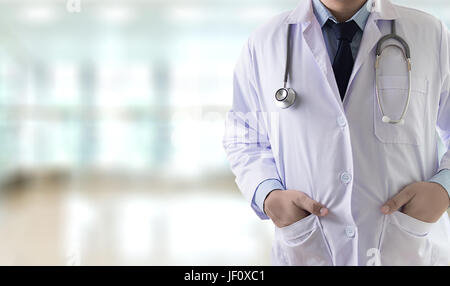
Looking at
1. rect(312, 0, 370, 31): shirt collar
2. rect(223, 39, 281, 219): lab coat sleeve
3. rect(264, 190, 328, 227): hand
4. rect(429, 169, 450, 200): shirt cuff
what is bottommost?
rect(264, 190, 328, 227): hand

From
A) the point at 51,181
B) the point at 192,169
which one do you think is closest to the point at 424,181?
the point at 192,169

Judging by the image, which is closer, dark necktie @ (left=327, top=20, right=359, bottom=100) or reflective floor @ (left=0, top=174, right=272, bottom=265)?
dark necktie @ (left=327, top=20, right=359, bottom=100)

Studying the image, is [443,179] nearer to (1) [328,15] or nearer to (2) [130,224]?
(1) [328,15]

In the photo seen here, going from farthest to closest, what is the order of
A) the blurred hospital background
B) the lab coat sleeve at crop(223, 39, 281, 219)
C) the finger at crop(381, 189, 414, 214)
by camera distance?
1. the blurred hospital background
2. the lab coat sleeve at crop(223, 39, 281, 219)
3. the finger at crop(381, 189, 414, 214)

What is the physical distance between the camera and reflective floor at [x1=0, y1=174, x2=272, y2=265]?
91cm

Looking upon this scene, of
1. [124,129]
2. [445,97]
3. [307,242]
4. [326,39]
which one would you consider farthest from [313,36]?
[124,129]

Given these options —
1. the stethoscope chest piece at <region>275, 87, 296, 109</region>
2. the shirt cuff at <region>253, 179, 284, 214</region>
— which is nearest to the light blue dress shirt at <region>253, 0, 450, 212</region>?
the shirt cuff at <region>253, 179, 284, 214</region>

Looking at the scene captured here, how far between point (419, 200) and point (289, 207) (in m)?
0.21

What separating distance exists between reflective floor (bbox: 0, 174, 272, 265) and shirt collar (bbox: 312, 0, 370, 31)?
47cm

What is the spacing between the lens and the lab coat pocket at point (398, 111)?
2.21 feet

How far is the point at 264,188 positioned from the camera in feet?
2.44

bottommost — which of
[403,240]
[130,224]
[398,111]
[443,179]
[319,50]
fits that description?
[130,224]

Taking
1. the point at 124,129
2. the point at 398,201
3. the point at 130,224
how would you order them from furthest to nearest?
the point at 130,224, the point at 124,129, the point at 398,201

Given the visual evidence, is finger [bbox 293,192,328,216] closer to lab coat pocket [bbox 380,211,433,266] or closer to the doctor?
the doctor
